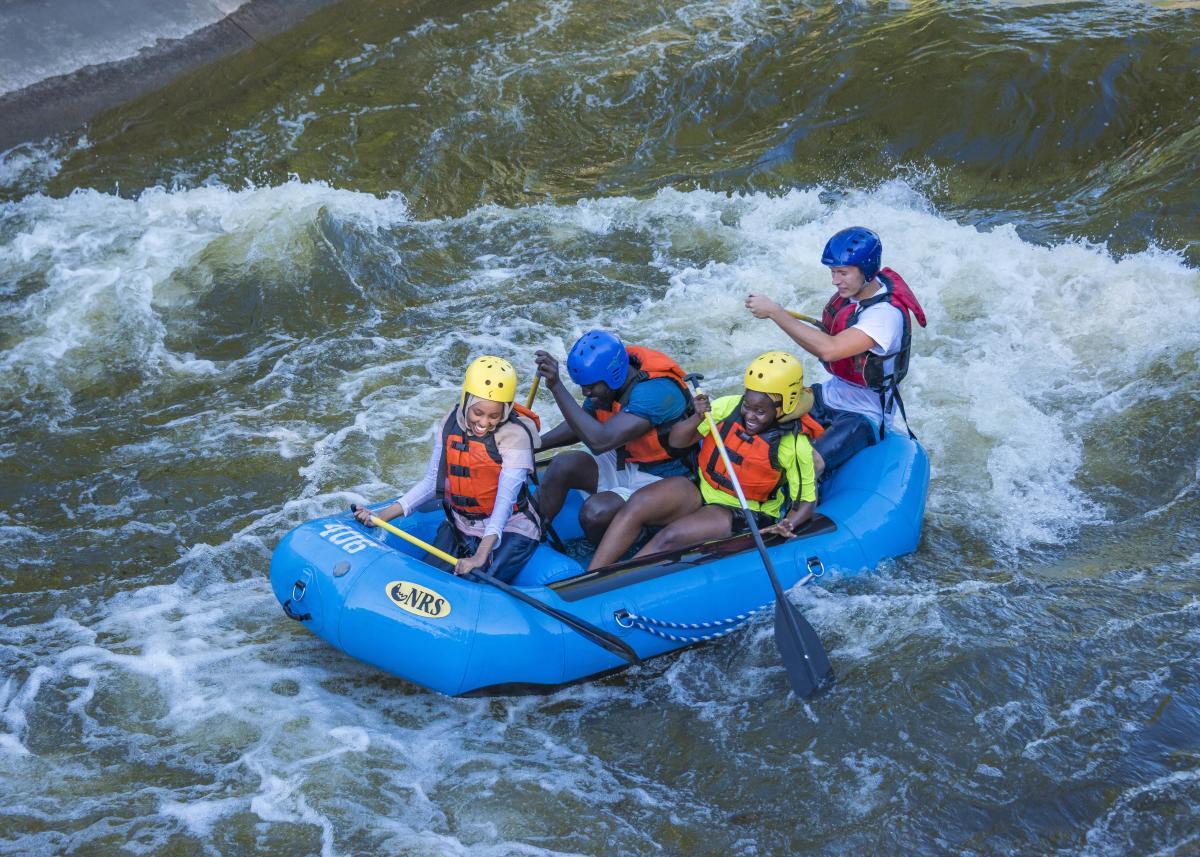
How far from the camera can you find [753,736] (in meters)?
4.51

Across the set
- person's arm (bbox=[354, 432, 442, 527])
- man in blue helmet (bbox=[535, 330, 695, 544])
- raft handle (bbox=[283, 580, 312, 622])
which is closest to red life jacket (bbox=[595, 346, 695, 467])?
man in blue helmet (bbox=[535, 330, 695, 544])

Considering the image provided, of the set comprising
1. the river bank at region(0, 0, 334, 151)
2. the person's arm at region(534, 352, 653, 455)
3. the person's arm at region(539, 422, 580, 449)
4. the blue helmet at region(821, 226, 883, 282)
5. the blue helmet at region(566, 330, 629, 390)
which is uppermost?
the river bank at region(0, 0, 334, 151)

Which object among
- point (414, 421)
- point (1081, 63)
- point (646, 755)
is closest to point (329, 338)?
point (414, 421)

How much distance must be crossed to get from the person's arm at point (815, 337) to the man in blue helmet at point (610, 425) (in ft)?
1.52

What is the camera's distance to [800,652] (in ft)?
15.0

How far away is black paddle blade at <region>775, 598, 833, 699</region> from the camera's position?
179 inches

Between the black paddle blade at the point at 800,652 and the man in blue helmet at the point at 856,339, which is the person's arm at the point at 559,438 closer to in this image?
the man in blue helmet at the point at 856,339

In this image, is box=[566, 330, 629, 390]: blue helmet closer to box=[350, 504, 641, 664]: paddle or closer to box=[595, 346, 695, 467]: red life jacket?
box=[595, 346, 695, 467]: red life jacket

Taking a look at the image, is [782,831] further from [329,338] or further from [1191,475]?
[329,338]

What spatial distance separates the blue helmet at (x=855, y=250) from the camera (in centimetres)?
520

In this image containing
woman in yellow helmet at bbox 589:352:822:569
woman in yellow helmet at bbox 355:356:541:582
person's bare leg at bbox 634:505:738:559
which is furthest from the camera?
person's bare leg at bbox 634:505:738:559

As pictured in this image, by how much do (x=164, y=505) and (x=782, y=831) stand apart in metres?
3.87

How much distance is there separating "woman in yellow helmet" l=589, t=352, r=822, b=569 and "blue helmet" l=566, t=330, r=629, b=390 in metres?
0.41

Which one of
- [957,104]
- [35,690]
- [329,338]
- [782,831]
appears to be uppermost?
[957,104]
